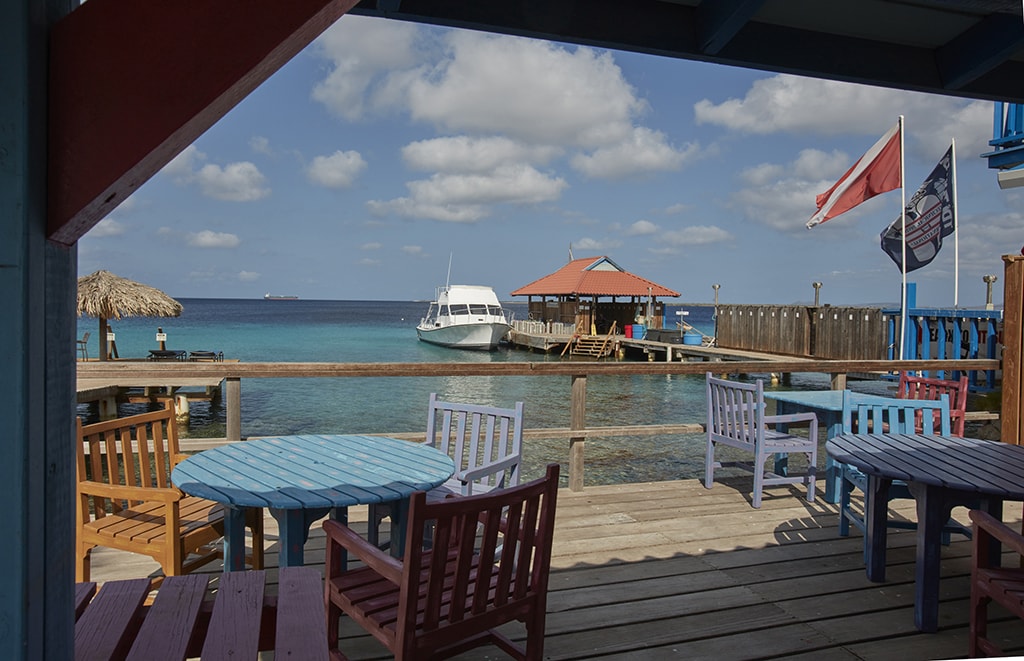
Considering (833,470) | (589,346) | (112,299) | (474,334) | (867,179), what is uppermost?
(867,179)

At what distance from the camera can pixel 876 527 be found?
3053 mm

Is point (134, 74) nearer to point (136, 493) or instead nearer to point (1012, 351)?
point (136, 493)

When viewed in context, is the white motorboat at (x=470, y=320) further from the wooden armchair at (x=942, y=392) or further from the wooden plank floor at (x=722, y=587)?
the wooden plank floor at (x=722, y=587)

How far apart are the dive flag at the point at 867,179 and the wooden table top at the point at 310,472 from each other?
9.65 metres

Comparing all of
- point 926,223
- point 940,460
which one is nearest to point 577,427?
point 940,460

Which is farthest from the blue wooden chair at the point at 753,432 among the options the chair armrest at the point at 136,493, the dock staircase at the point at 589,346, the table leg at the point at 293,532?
the dock staircase at the point at 589,346

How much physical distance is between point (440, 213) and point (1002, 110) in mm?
83574

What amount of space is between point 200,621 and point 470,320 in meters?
38.1

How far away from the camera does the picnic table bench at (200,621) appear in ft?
4.28

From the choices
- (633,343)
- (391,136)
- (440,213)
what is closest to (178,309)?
(633,343)

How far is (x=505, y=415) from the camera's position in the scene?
330cm

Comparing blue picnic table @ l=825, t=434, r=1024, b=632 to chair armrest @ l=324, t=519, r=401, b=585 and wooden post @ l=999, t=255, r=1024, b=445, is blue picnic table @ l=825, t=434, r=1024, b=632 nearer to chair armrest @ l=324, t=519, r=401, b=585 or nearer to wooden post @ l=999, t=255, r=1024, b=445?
wooden post @ l=999, t=255, r=1024, b=445

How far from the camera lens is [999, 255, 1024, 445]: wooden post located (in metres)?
4.41

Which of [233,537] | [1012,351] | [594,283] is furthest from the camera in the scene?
[594,283]
